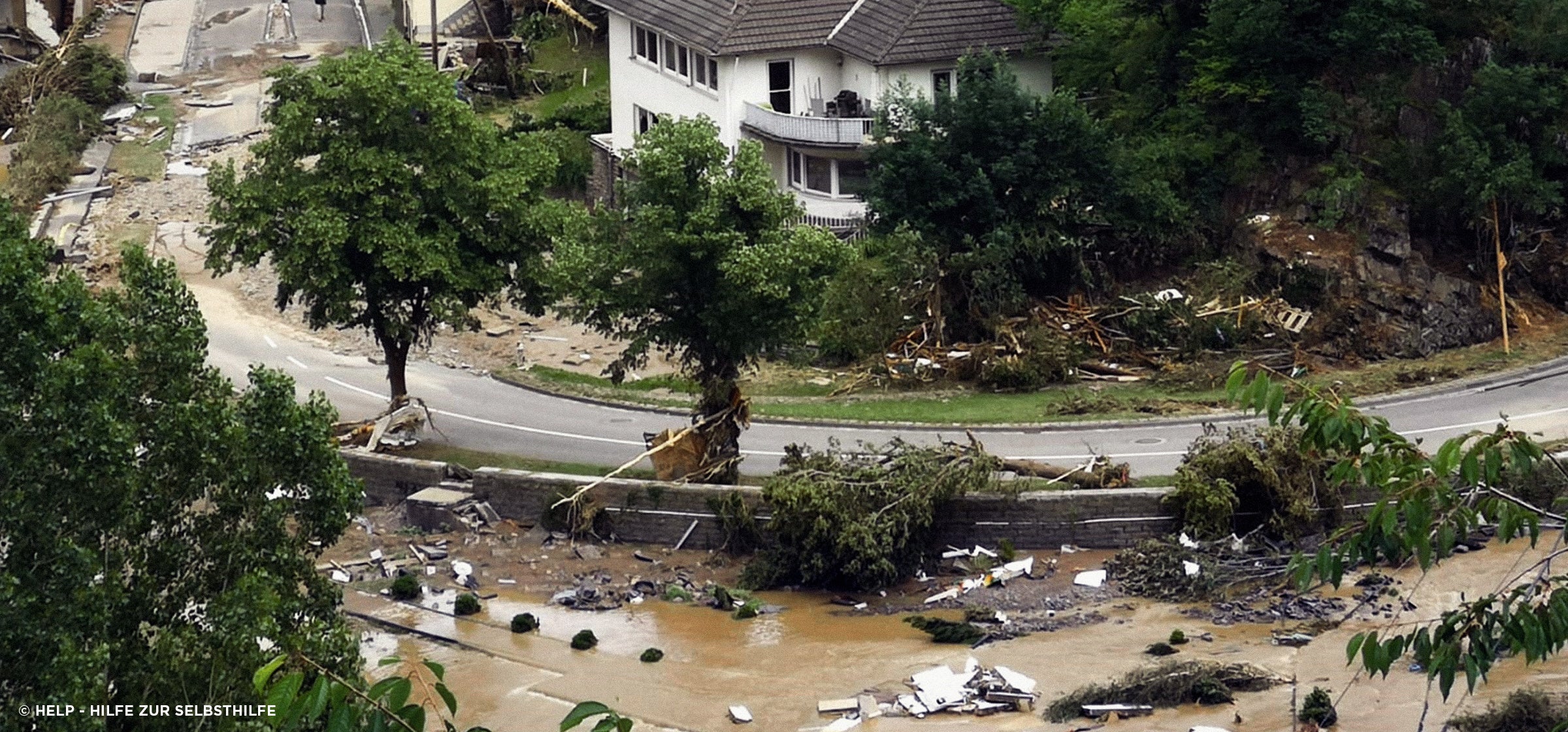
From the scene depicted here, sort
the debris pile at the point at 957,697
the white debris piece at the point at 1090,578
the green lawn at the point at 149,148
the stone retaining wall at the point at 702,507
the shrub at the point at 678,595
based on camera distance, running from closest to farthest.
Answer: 1. the debris pile at the point at 957,697
2. the white debris piece at the point at 1090,578
3. the shrub at the point at 678,595
4. the stone retaining wall at the point at 702,507
5. the green lawn at the point at 149,148

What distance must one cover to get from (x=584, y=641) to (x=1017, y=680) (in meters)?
6.03

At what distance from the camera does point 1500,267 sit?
39.4 metres

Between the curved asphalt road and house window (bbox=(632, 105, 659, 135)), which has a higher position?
house window (bbox=(632, 105, 659, 135))

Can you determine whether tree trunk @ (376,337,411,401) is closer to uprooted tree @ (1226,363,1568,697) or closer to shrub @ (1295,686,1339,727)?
shrub @ (1295,686,1339,727)

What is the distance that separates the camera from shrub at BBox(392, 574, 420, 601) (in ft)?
101

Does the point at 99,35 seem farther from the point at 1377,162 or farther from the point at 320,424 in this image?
the point at 320,424

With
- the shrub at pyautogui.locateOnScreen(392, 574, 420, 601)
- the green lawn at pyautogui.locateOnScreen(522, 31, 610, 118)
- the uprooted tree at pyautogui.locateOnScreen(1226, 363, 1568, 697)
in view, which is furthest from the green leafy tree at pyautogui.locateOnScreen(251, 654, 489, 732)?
the green lawn at pyautogui.locateOnScreen(522, 31, 610, 118)

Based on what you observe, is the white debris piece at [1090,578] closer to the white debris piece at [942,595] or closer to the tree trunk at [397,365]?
the white debris piece at [942,595]

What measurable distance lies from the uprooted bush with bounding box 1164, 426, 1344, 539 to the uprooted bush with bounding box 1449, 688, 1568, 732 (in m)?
6.96

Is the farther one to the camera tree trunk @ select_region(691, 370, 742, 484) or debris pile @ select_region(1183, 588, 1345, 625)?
tree trunk @ select_region(691, 370, 742, 484)

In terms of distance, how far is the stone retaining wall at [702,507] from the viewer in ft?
101

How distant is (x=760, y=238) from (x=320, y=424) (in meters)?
11.5

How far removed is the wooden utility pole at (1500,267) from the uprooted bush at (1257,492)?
947cm

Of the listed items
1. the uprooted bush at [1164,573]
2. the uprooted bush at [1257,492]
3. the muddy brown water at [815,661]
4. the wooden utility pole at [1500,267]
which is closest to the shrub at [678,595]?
the muddy brown water at [815,661]
